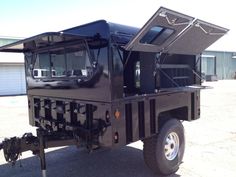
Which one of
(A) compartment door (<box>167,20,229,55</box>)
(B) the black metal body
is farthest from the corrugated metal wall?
(B) the black metal body

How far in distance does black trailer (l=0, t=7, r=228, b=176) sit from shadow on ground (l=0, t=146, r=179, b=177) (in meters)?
0.62

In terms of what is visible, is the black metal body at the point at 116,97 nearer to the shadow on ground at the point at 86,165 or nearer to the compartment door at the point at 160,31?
the compartment door at the point at 160,31

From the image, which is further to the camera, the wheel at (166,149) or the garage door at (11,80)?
the garage door at (11,80)

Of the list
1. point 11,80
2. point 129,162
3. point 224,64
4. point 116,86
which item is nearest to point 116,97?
point 116,86

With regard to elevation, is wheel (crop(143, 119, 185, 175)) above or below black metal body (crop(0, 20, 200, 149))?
below

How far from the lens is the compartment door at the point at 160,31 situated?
362cm

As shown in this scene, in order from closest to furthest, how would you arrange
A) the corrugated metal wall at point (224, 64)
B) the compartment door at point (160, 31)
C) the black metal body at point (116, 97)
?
the compartment door at point (160, 31)
the black metal body at point (116, 97)
the corrugated metal wall at point (224, 64)

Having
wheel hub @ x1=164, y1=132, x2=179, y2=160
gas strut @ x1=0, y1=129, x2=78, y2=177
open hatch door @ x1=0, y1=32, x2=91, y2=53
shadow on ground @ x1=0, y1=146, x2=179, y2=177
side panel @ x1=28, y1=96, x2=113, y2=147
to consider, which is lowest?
shadow on ground @ x1=0, y1=146, x2=179, y2=177

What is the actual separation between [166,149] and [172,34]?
1.96m

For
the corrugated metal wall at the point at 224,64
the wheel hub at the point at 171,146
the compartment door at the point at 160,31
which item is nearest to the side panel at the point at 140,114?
the wheel hub at the point at 171,146

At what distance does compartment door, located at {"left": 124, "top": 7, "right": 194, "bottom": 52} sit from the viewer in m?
3.62

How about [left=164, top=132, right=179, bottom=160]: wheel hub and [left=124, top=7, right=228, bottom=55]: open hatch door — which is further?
[left=164, top=132, right=179, bottom=160]: wheel hub

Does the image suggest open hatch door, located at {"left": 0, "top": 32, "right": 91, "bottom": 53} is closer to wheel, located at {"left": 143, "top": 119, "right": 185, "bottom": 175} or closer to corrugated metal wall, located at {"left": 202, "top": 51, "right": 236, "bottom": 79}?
wheel, located at {"left": 143, "top": 119, "right": 185, "bottom": 175}

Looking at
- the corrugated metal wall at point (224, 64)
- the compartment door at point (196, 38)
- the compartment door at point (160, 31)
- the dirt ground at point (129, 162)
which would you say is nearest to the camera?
the compartment door at point (160, 31)
